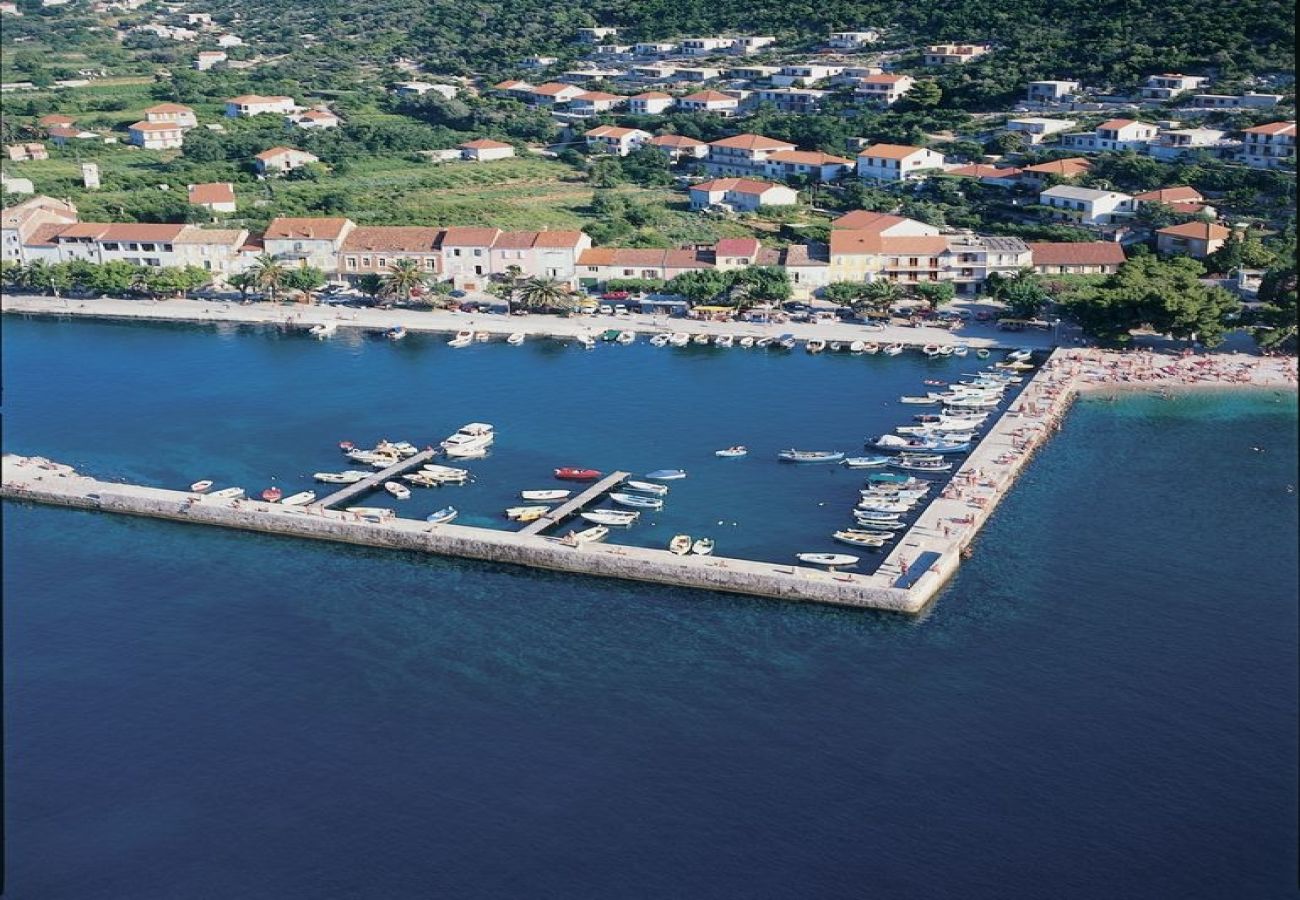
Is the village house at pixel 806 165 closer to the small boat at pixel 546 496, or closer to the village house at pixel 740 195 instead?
the village house at pixel 740 195

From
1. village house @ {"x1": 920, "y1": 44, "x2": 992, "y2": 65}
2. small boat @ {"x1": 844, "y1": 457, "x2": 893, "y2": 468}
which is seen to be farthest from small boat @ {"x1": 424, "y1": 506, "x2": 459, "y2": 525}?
village house @ {"x1": 920, "y1": 44, "x2": 992, "y2": 65}

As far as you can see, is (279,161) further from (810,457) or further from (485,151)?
(810,457)

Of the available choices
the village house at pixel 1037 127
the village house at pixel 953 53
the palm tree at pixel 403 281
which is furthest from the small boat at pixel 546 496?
the village house at pixel 953 53

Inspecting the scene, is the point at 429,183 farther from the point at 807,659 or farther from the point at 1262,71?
the point at 807,659

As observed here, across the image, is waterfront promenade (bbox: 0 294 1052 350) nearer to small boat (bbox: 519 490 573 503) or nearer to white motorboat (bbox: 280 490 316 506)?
small boat (bbox: 519 490 573 503)

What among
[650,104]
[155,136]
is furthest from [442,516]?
[650,104]
